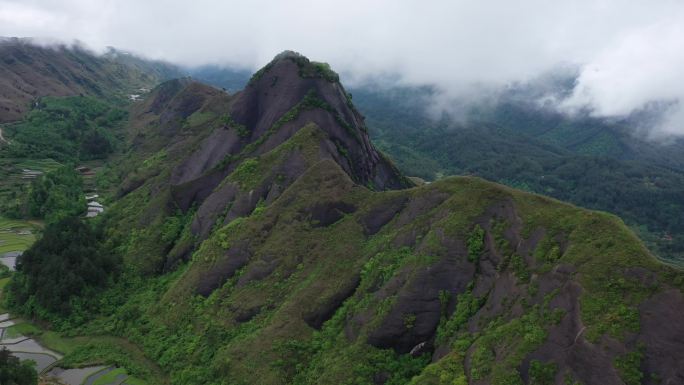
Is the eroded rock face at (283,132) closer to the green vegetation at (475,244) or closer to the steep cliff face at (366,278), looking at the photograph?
the steep cliff face at (366,278)

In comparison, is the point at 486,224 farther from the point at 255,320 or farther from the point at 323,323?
the point at 255,320

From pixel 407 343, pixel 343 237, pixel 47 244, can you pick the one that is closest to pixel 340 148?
pixel 343 237

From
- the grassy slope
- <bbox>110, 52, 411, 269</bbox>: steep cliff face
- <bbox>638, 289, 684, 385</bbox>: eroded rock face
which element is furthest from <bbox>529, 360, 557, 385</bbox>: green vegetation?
<bbox>110, 52, 411, 269</bbox>: steep cliff face

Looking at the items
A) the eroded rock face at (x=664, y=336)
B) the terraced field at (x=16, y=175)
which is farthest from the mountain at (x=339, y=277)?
the terraced field at (x=16, y=175)

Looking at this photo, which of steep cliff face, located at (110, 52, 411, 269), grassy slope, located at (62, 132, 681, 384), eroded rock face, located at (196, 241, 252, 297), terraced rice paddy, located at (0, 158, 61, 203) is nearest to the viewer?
grassy slope, located at (62, 132, 681, 384)

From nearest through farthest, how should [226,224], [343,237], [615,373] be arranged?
1. [615,373]
2. [343,237]
3. [226,224]

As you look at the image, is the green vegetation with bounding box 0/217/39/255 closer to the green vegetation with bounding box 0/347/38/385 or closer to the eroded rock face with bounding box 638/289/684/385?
the green vegetation with bounding box 0/347/38/385
